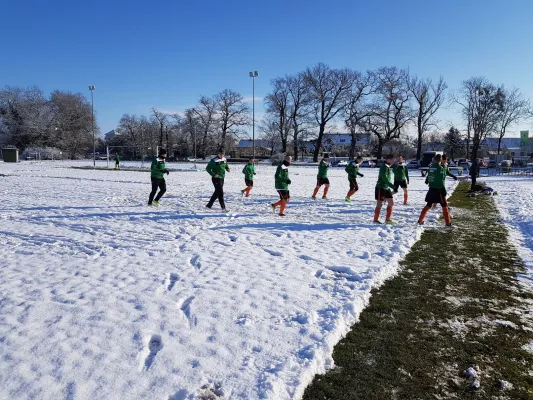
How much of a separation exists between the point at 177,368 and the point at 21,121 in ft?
266

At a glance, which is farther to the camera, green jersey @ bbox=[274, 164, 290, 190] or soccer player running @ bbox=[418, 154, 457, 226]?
green jersey @ bbox=[274, 164, 290, 190]

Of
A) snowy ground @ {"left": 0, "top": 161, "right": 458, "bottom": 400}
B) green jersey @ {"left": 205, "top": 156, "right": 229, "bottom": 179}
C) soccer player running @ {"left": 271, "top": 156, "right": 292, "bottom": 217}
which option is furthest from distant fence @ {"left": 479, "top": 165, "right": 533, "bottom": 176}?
snowy ground @ {"left": 0, "top": 161, "right": 458, "bottom": 400}

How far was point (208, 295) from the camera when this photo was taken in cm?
468

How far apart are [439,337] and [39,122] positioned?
78.7 meters

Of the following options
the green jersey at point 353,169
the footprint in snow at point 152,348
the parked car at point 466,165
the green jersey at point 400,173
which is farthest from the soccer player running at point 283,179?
the parked car at point 466,165

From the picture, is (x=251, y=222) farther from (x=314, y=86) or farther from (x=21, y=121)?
(x=21, y=121)

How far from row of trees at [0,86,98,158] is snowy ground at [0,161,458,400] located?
69423 millimetres

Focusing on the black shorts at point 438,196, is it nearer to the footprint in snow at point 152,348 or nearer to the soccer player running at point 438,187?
the soccer player running at point 438,187

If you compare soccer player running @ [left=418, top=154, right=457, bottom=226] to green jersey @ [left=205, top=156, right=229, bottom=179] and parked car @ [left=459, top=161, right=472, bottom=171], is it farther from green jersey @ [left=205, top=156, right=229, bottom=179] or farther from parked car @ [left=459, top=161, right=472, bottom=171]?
parked car @ [left=459, top=161, right=472, bottom=171]

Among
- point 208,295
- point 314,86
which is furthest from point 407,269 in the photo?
point 314,86

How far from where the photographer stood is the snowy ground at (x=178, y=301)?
9.93 feet

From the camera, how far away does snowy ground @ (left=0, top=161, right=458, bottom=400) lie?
3.03m

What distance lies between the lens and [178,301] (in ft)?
14.7

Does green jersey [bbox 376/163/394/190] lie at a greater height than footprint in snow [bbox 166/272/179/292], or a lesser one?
greater
